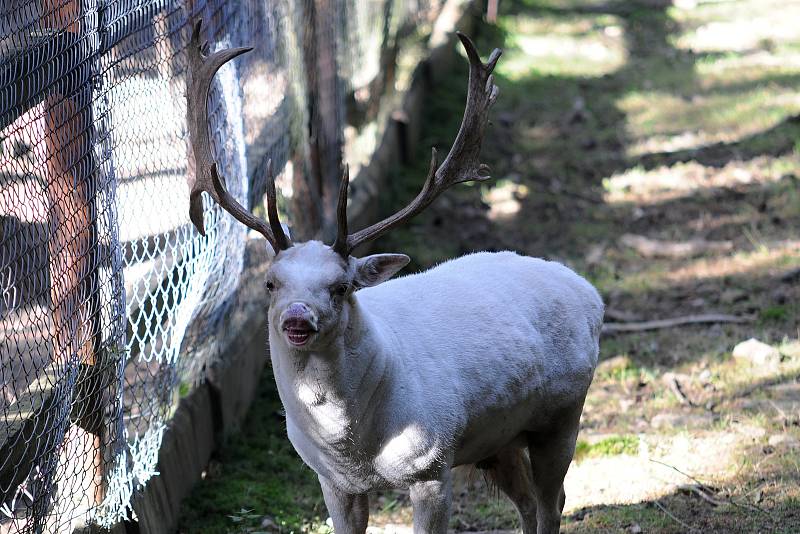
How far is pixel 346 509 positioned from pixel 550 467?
0.91 m

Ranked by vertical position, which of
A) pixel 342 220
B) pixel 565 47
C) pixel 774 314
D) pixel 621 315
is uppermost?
pixel 342 220

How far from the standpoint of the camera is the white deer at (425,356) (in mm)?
3668

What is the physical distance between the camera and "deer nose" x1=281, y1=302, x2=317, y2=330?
343cm

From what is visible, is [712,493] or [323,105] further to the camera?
[323,105]

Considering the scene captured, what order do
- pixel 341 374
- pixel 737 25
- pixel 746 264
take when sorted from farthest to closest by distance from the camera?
pixel 737 25
pixel 746 264
pixel 341 374

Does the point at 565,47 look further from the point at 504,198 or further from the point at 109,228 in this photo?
the point at 109,228

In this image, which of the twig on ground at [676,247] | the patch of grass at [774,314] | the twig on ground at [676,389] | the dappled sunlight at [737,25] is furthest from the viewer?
the dappled sunlight at [737,25]

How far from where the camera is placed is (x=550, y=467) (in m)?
4.45

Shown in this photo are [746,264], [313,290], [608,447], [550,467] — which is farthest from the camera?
[746,264]

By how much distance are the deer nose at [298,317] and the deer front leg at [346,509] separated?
0.80 meters

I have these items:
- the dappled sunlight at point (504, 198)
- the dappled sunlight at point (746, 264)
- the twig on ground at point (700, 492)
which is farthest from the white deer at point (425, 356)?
the dappled sunlight at point (504, 198)

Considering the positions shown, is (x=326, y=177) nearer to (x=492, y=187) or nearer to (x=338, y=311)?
(x=492, y=187)

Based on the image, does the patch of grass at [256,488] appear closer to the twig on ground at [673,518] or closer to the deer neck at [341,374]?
the deer neck at [341,374]

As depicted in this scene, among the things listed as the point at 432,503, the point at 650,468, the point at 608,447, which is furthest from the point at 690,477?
the point at 432,503
